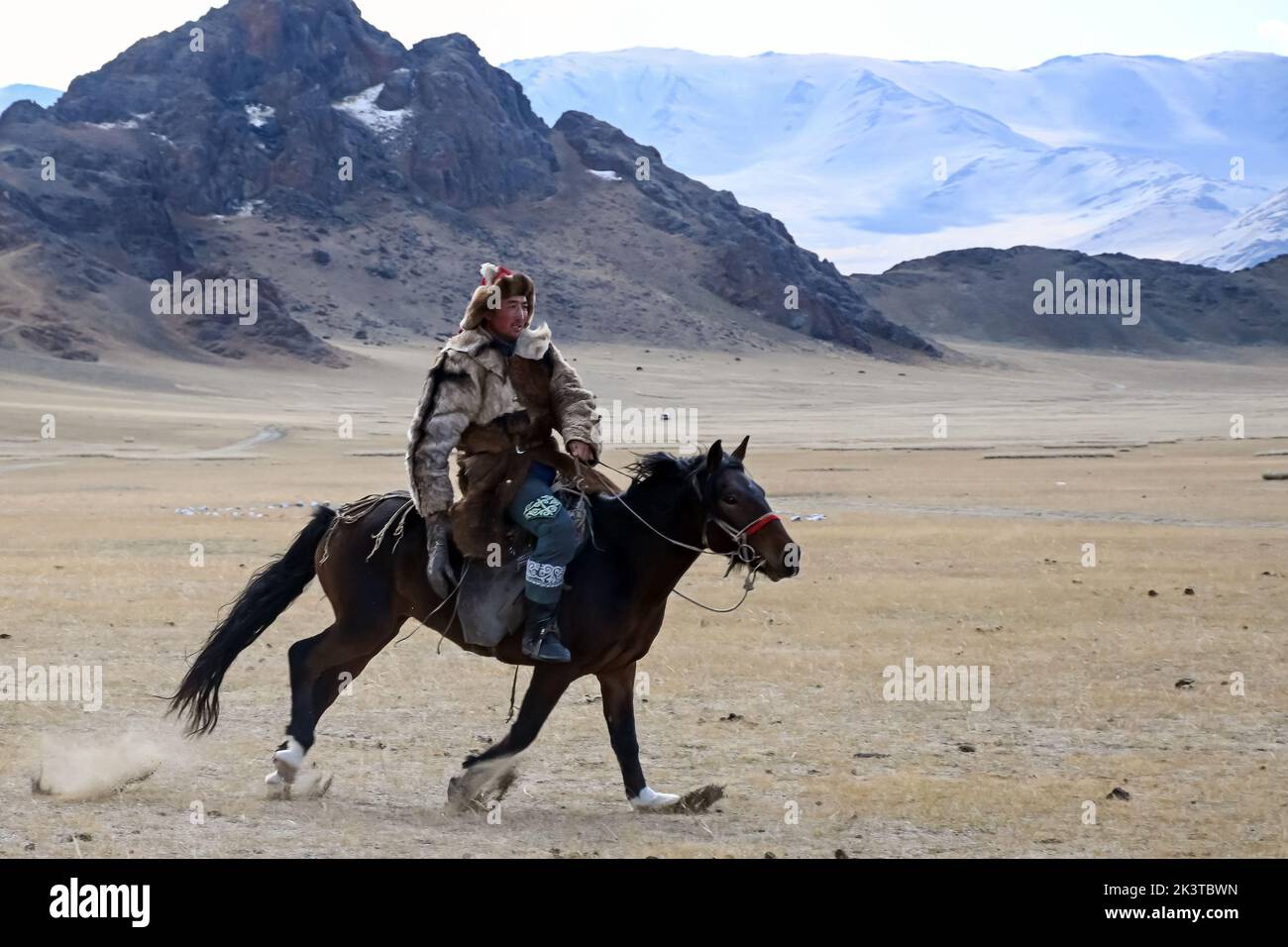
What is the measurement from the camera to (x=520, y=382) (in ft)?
29.0

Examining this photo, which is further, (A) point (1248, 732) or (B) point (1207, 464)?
(B) point (1207, 464)

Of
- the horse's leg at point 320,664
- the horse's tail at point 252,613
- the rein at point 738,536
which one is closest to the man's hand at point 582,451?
the rein at point 738,536

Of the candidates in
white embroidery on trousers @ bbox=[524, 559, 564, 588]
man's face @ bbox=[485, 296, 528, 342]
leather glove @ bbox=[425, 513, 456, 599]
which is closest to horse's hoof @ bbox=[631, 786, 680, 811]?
white embroidery on trousers @ bbox=[524, 559, 564, 588]

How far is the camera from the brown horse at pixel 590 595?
331 inches

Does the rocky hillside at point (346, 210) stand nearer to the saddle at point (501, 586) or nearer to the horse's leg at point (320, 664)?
the horse's leg at point (320, 664)

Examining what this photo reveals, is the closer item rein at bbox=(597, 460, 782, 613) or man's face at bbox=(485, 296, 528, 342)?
rein at bbox=(597, 460, 782, 613)

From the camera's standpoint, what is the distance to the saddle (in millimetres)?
8641

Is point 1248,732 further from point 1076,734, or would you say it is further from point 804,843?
point 804,843

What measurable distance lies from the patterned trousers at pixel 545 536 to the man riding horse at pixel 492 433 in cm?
1

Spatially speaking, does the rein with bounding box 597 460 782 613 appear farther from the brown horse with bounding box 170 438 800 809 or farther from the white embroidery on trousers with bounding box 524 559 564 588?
the white embroidery on trousers with bounding box 524 559 564 588

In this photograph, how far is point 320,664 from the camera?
9.02 m

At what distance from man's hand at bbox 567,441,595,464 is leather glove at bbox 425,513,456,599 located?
0.79 meters

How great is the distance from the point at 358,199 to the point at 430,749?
16293 cm
